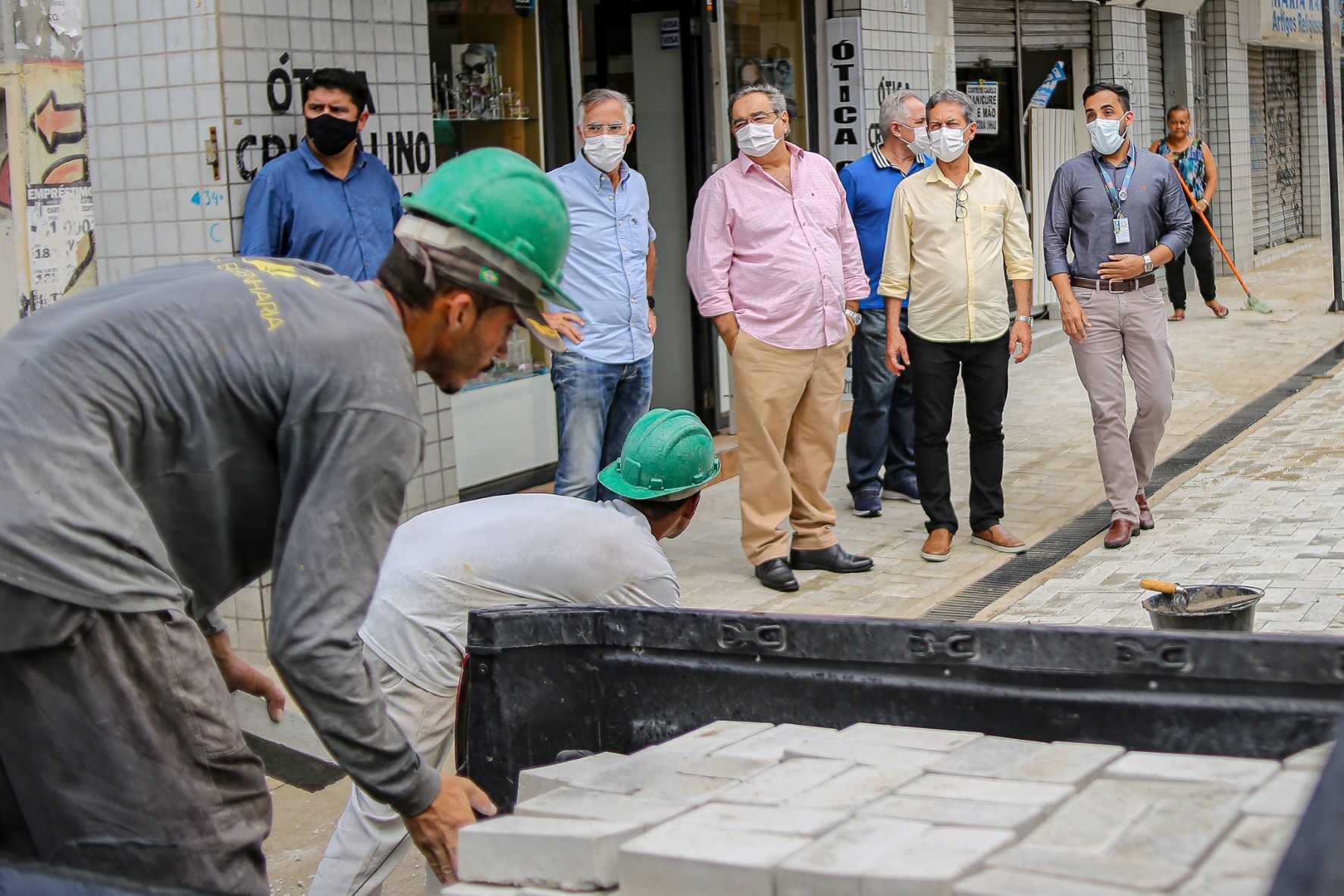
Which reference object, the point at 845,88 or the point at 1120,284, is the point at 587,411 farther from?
the point at 845,88

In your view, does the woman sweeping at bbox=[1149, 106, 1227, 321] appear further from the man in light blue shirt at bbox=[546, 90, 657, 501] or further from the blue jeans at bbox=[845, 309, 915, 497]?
the man in light blue shirt at bbox=[546, 90, 657, 501]

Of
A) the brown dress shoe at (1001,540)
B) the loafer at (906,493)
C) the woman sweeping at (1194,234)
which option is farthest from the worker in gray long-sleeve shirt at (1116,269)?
the woman sweeping at (1194,234)

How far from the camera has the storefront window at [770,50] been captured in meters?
9.62

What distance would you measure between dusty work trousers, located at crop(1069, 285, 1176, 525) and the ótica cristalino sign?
131 inches

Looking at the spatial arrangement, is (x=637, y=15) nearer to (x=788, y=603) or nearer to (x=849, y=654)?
(x=788, y=603)

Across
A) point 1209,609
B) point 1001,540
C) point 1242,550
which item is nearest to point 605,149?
point 1001,540

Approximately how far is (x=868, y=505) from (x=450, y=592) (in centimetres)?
477

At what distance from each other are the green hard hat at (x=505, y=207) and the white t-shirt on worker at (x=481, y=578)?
40.6 inches

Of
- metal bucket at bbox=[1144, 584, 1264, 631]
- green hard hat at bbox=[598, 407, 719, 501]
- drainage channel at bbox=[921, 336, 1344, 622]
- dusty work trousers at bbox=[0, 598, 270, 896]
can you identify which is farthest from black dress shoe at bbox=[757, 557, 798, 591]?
dusty work trousers at bbox=[0, 598, 270, 896]

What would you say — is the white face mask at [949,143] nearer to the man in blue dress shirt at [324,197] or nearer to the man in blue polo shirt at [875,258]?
the man in blue polo shirt at [875,258]

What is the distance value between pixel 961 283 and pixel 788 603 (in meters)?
1.63

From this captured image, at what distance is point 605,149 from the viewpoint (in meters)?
6.71

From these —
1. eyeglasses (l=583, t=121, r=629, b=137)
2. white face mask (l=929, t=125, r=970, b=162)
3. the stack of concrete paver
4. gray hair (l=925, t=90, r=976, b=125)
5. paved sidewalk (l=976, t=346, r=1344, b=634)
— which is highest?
gray hair (l=925, t=90, r=976, b=125)

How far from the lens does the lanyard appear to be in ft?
23.5
